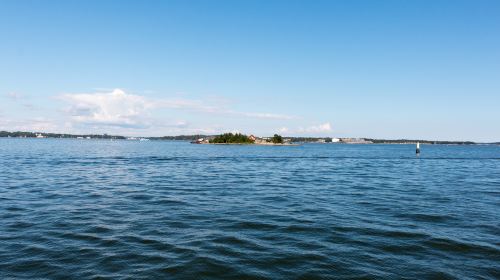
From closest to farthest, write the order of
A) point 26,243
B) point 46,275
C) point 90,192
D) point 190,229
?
point 46,275 → point 26,243 → point 190,229 → point 90,192

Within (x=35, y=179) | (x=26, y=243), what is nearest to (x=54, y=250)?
(x=26, y=243)

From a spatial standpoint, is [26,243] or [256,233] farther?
[256,233]

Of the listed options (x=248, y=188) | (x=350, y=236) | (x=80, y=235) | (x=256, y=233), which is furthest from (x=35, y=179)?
(x=350, y=236)

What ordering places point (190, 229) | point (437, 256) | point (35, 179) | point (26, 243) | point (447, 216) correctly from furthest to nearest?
1. point (35, 179)
2. point (447, 216)
3. point (190, 229)
4. point (26, 243)
5. point (437, 256)

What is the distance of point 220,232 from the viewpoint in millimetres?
15445

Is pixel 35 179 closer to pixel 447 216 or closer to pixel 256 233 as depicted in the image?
pixel 256 233

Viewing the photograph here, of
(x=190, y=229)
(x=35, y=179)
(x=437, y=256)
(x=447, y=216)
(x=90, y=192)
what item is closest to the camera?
(x=437, y=256)

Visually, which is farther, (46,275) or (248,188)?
(248,188)

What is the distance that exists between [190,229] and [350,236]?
7756 millimetres

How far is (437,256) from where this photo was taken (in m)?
12.5

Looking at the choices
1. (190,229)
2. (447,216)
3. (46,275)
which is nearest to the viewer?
(46,275)

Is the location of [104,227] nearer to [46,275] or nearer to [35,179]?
[46,275]

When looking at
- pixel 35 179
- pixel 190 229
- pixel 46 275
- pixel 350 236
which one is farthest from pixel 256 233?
pixel 35 179

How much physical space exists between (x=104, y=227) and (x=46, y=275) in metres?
5.91
